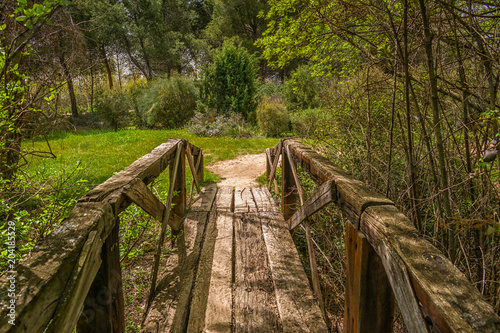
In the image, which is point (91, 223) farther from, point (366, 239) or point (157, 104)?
point (157, 104)

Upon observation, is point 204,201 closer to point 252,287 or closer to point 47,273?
point 252,287

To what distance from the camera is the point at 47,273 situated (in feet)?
2.89

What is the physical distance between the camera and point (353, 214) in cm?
138

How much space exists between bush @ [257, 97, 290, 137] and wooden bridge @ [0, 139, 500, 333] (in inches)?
432

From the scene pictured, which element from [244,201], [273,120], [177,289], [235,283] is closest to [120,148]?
[273,120]

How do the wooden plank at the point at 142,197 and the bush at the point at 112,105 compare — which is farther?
the bush at the point at 112,105

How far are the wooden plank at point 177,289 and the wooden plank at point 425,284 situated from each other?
4.68ft

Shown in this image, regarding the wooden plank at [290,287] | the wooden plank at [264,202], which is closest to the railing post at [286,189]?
the wooden plank at [264,202]

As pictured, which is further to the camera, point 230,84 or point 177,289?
point 230,84

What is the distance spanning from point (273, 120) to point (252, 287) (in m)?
12.3

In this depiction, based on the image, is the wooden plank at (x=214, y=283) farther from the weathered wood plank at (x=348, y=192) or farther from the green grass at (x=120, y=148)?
the green grass at (x=120, y=148)

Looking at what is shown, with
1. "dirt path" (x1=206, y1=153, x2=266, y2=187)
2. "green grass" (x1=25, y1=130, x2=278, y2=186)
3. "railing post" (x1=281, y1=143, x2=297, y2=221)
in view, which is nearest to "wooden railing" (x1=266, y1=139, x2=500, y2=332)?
"railing post" (x1=281, y1=143, x2=297, y2=221)

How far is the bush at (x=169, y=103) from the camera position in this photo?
16641 millimetres

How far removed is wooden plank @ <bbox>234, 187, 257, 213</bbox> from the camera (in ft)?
12.7
